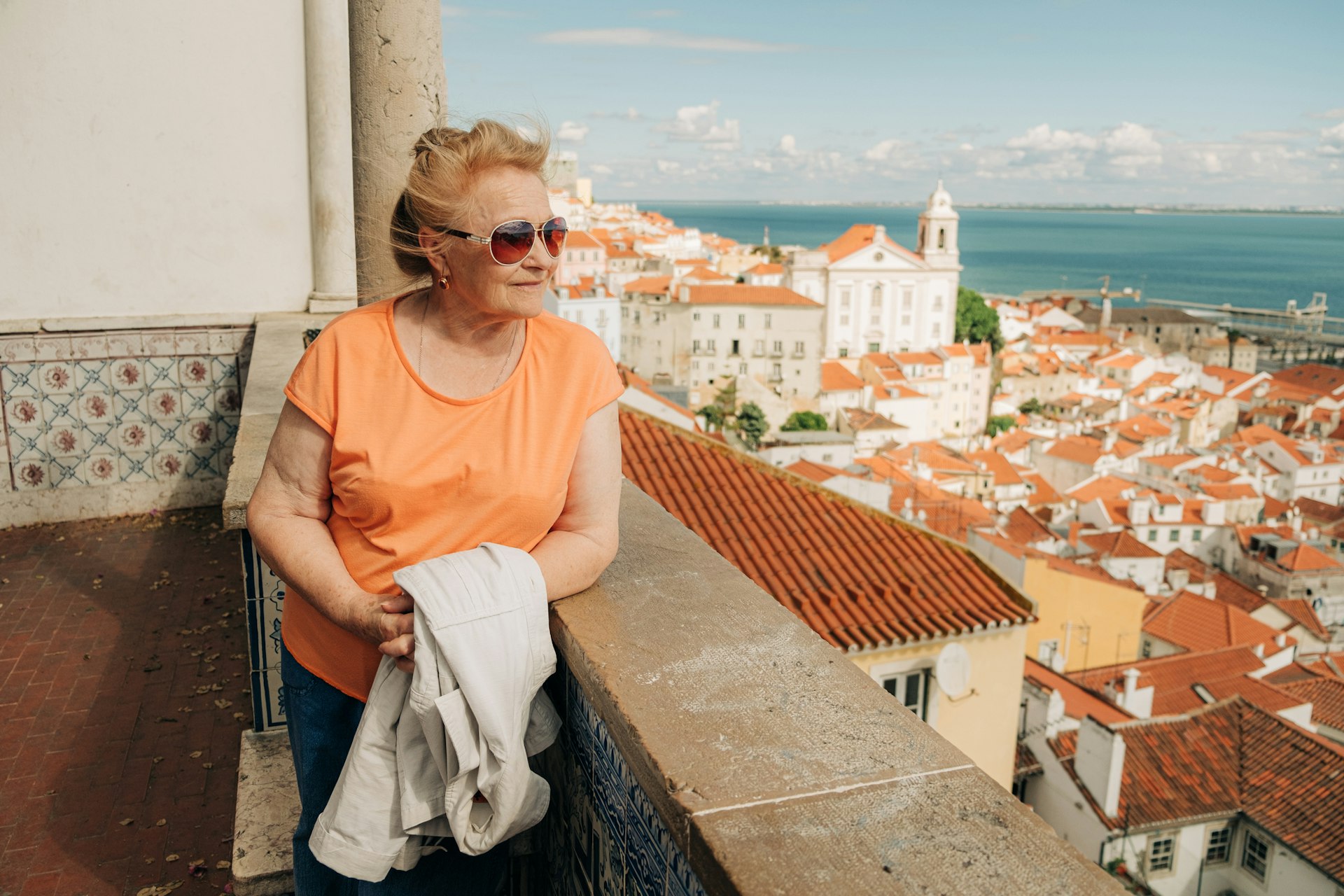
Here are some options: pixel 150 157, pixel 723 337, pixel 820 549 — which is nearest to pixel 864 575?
pixel 820 549

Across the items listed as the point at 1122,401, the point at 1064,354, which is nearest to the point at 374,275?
the point at 1122,401

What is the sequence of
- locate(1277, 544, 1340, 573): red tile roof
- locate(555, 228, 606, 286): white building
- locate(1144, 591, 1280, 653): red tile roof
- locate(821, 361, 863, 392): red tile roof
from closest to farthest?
locate(1144, 591, 1280, 653): red tile roof
locate(1277, 544, 1340, 573): red tile roof
locate(821, 361, 863, 392): red tile roof
locate(555, 228, 606, 286): white building

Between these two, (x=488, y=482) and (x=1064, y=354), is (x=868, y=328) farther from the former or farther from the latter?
(x=488, y=482)

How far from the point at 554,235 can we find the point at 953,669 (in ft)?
29.8

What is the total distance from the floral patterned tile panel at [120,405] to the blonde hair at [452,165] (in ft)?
13.1

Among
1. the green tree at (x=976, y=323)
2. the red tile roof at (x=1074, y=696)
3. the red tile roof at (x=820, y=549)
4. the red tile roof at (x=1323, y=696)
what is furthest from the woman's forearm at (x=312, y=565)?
the green tree at (x=976, y=323)

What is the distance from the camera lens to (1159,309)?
10356 centimetres

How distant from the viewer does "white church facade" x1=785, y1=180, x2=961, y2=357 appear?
73875 millimetres

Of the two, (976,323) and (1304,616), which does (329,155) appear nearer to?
(1304,616)

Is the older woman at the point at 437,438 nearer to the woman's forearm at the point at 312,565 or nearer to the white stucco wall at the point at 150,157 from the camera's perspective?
the woman's forearm at the point at 312,565

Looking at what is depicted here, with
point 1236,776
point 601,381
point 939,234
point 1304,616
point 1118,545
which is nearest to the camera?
point 601,381

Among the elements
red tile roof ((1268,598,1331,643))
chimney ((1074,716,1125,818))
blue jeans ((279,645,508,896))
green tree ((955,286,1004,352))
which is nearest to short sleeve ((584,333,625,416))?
blue jeans ((279,645,508,896))

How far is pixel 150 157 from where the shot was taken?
495 cm

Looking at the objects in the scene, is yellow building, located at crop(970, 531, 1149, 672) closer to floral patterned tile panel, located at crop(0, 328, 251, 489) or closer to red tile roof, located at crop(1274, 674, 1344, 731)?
red tile roof, located at crop(1274, 674, 1344, 731)
